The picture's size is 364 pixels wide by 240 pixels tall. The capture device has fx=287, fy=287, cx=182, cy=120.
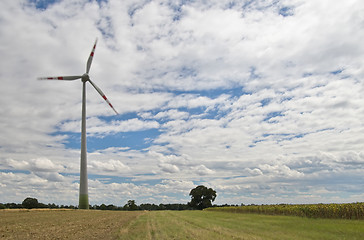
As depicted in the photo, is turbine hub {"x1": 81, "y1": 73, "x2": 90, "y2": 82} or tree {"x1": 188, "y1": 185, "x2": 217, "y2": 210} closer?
turbine hub {"x1": 81, "y1": 73, "x2": 90, "y2": 82}

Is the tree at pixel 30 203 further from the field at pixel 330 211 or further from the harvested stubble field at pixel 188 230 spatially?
the field at pixel 330 211

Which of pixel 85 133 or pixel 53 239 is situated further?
pixel 85 133

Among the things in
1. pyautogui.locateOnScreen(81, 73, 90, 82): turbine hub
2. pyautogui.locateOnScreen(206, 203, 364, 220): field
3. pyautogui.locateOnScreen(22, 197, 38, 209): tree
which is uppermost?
pyautogui.locateOnScreen(81, 73, 90, 82): turbine hub

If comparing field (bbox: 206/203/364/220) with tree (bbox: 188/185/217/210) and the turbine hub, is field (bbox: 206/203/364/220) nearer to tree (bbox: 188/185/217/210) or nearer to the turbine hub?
the turbine hub

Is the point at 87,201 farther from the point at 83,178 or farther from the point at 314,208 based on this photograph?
the point at 314,208

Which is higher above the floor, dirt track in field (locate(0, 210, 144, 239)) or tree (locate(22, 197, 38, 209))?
dirt track in field (locate(0, 210, 144, 239))

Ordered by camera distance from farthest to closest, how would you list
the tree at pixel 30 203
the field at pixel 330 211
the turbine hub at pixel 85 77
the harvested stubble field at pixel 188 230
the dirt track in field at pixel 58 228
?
the tree at pixel 30 203
the turbine hub at pixel 85 77
the field at pixel 330 211
the dirt track in field at pixel 58 228
the harvested stubble field at pixel 188 230

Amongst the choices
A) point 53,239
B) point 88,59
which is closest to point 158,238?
point 53,239

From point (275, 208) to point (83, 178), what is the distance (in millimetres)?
51255

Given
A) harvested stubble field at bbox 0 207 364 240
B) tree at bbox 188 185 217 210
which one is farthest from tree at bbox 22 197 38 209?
harvested stubble field at bbox 0 207 364 240

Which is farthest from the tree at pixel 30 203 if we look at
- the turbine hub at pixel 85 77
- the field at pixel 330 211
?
the field at pixel 330 211

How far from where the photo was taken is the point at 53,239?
19.5 metres

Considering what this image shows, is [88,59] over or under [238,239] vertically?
over

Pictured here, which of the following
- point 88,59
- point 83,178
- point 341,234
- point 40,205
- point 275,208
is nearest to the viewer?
point 341,234
